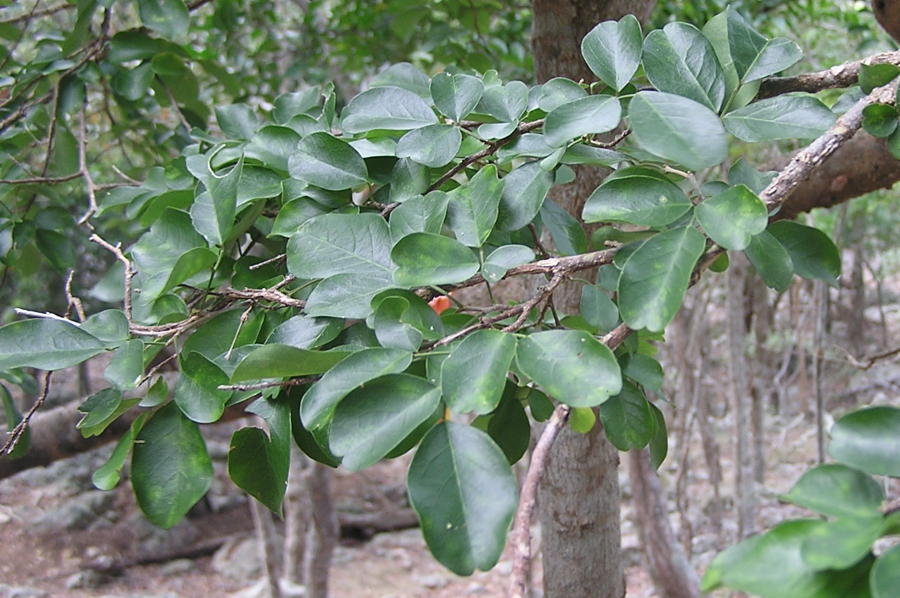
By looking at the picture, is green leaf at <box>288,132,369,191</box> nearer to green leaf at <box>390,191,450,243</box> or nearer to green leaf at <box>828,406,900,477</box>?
green leaf at <box>390,191,450,243</box>

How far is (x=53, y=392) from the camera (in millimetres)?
4703

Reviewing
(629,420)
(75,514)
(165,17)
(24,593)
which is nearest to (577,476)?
(629,420)

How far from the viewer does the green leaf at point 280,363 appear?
373 millimetres

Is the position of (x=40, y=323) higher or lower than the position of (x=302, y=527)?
higher

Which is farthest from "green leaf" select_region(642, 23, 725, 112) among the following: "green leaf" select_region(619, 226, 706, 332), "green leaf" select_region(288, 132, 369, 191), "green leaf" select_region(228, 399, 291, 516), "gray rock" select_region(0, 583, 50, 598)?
"gray rock" select_region(0, 583, 50, 598)

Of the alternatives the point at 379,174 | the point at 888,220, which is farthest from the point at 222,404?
the point at 888,220

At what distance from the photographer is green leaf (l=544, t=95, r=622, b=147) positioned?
42 cm

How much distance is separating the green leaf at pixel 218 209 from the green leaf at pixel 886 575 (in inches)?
17.1

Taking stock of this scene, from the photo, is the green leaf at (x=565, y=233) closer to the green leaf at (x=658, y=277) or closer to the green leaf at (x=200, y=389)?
the green leaf at (x=658, y=277)

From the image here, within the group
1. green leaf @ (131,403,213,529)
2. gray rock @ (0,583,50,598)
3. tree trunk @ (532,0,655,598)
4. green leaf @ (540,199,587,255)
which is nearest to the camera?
green leaf @ (131,403,213,529)

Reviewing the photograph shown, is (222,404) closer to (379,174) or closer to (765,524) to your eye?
(379,174)

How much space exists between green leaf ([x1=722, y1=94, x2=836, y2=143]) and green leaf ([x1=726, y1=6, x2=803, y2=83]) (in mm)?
30

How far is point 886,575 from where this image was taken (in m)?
0.23

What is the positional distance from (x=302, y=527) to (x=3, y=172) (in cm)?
172
